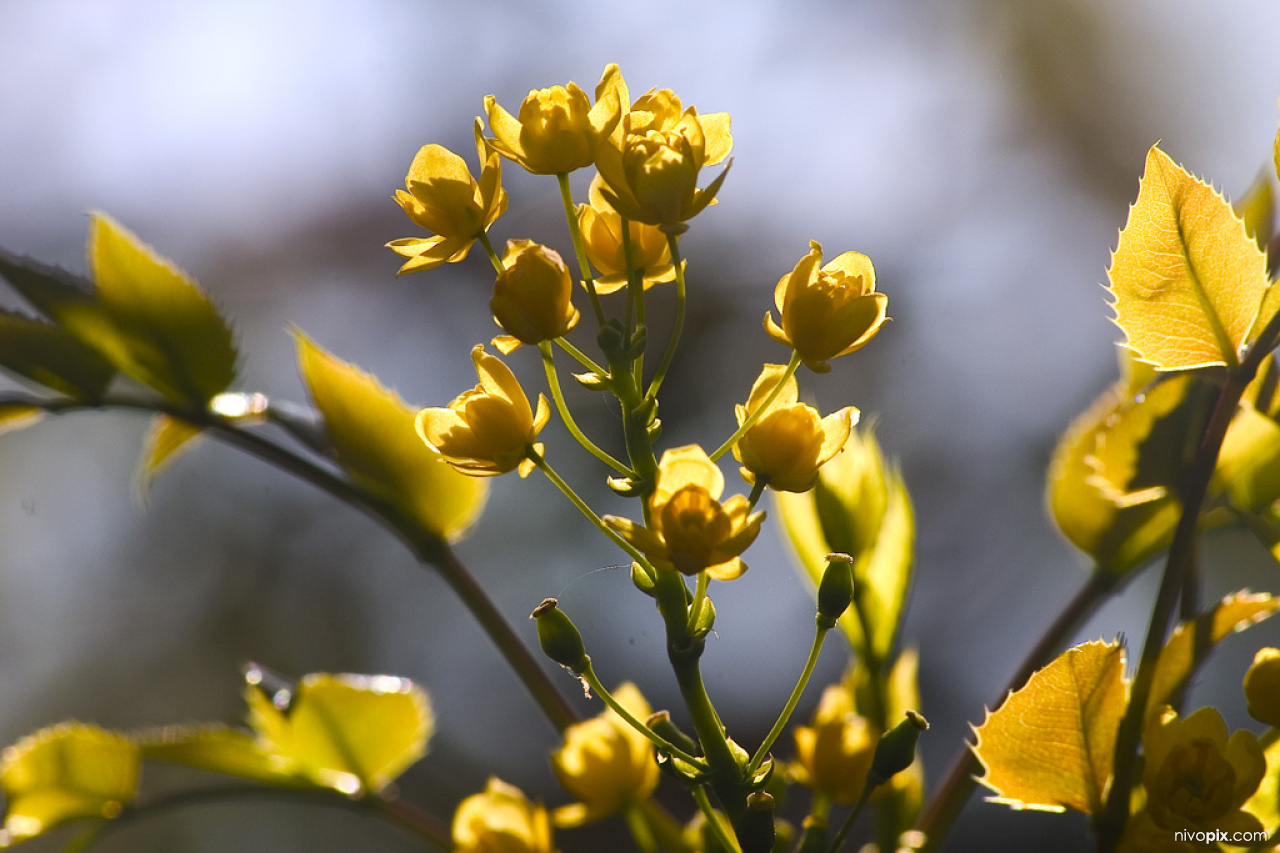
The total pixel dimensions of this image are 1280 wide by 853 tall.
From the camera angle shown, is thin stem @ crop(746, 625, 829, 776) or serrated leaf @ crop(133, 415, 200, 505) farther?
serrated leaf @ crop(133, 415, 200, 505)

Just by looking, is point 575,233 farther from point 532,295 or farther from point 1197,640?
point 1197,640

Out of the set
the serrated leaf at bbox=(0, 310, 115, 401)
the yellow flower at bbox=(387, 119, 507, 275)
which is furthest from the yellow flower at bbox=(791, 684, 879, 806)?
the serrated leaf at bbox=(0, 310, 115, 401)

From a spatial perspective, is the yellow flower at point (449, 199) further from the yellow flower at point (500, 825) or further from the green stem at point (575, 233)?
the yellow flower at point (500, 825)

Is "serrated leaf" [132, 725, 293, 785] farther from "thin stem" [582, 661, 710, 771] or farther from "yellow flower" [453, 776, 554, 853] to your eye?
"thin stem" [582, 661, 710, 771]

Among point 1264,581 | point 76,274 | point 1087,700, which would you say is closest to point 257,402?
point 76,274

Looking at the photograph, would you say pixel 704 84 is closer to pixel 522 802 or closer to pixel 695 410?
pixel 695 410

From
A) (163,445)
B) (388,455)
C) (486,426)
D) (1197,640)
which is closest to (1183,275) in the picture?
(1197,640)
